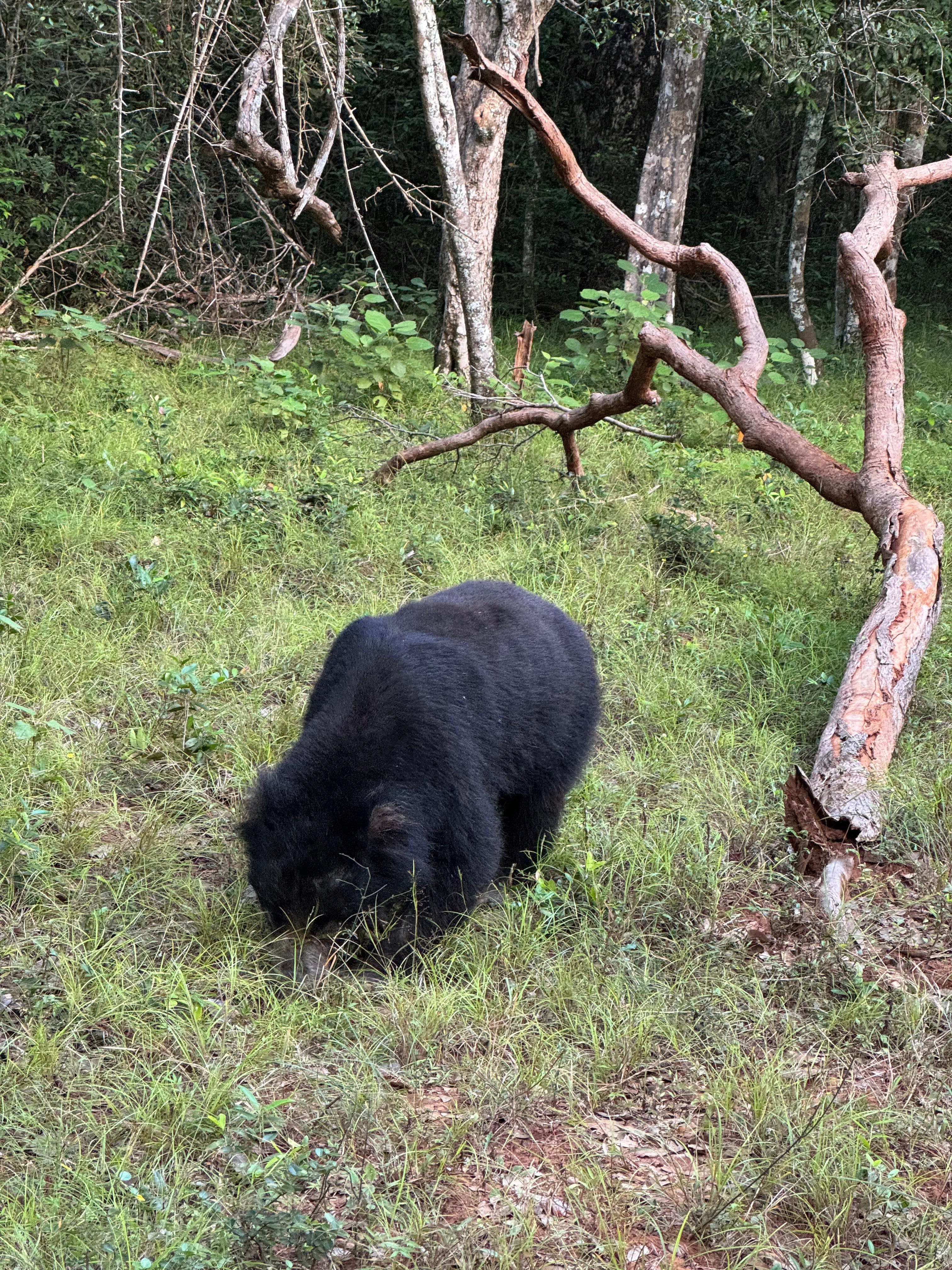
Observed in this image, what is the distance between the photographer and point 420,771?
3.13 metres

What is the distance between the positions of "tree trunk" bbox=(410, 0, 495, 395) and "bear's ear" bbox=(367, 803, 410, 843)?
4.25m

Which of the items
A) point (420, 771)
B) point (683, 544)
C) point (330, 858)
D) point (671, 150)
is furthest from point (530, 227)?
point (330, 858)

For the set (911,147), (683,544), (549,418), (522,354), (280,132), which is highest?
(911,147)

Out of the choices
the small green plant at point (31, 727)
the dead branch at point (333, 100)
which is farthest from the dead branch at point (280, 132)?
the small green plant at point (31, 727)

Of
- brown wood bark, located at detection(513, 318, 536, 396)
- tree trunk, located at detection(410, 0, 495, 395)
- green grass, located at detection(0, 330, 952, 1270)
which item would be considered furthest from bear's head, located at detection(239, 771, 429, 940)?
brown wood bark, located at detection(513, 318, 536, 396)

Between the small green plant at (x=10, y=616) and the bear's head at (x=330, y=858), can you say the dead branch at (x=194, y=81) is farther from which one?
the bear's head at (x=330, y=858)

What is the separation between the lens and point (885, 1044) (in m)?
2.96

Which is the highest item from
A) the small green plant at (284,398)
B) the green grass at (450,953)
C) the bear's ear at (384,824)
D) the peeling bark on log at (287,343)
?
the peeling bark on log at (287,343)

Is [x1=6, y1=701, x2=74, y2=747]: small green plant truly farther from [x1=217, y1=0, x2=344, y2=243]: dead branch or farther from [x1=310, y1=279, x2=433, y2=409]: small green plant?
[x1=310, y1=279, x2=433, y2=409]: small green plant

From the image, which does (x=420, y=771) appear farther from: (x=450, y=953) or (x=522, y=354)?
(x=522, y=354)

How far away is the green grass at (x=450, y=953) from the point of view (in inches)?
94.0

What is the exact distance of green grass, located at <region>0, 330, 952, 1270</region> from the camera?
239 cm

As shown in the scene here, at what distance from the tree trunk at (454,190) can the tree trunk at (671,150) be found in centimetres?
330

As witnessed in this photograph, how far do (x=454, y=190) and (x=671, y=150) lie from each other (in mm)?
4020
